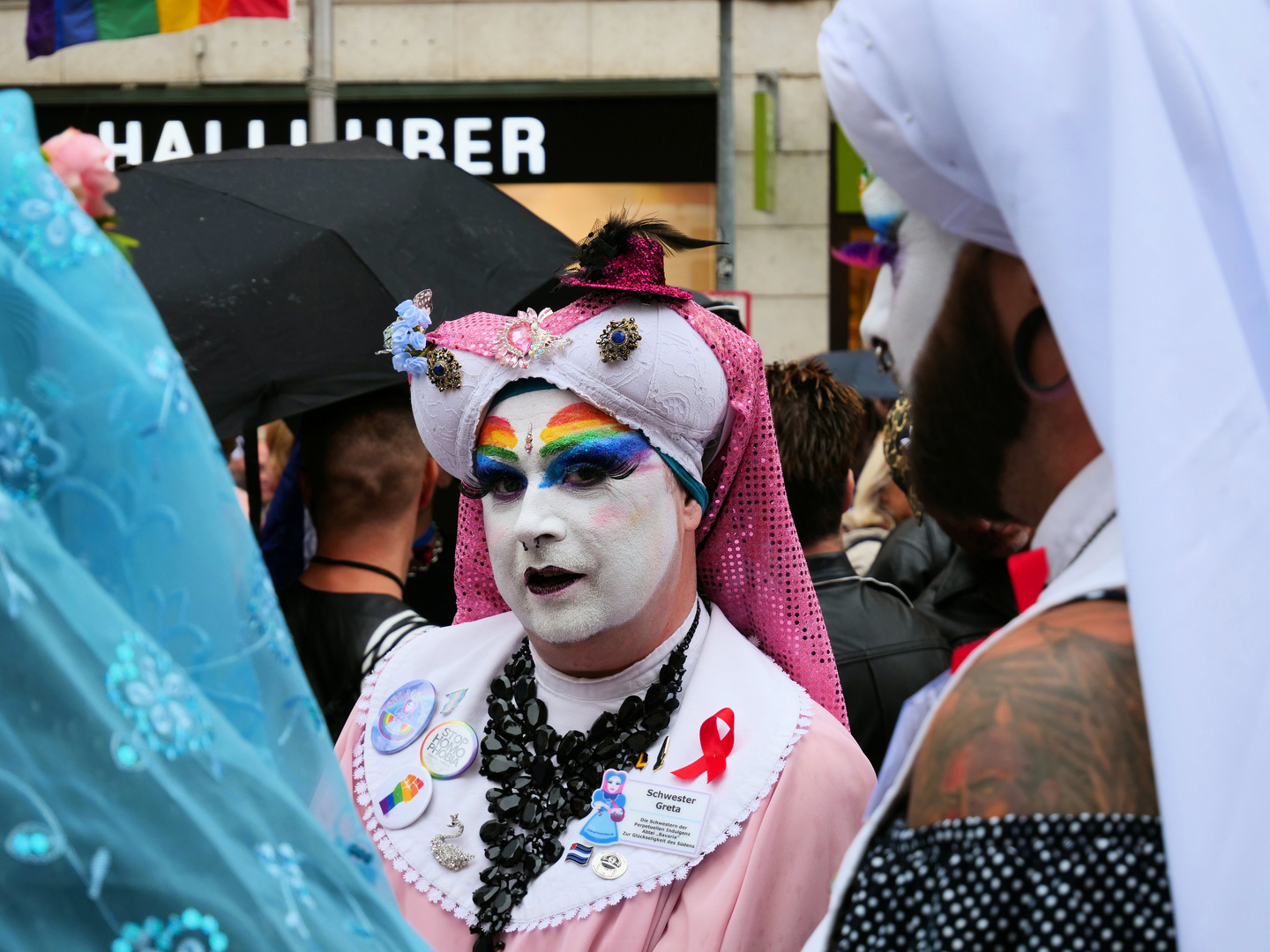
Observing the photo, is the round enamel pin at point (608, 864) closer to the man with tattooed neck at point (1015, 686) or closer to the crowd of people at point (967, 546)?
the crowd of people at point (967, 546)

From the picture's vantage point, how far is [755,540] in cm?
257

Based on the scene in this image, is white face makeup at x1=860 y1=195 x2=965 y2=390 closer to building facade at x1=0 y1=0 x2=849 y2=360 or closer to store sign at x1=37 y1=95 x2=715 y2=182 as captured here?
building facade at x1=0 y1=0 x2=849 y2=360

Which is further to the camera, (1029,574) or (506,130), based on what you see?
(506,130)

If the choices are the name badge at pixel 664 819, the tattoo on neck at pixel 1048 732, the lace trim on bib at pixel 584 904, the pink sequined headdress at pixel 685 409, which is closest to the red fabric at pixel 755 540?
the pink sequined headdress at pixel 685 409

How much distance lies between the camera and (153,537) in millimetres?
1153

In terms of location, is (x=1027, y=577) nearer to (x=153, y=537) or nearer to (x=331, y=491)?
(x=153, y=537)

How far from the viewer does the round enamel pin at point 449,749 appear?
2412 mm

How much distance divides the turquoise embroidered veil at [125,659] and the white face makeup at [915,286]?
0.71 metres

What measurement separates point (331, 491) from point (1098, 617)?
2.45 metres

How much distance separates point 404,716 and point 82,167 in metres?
1.50

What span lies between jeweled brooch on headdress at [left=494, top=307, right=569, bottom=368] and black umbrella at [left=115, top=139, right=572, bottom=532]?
0.97m

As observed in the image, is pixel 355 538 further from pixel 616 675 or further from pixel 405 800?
pixel 616 675

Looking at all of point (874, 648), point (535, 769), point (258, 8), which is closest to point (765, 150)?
point (258, 8)

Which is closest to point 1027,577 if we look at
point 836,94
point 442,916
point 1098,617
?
point 1098,617
